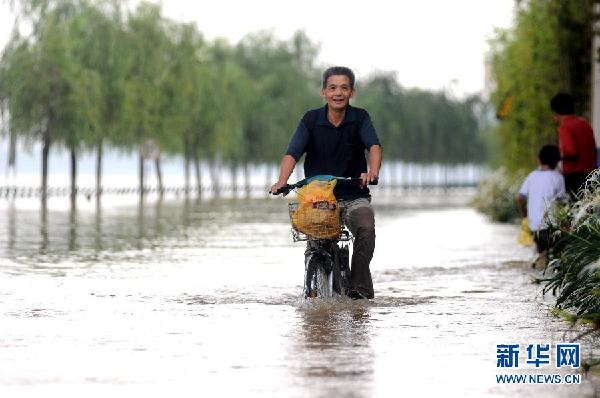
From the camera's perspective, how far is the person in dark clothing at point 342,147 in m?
11.8

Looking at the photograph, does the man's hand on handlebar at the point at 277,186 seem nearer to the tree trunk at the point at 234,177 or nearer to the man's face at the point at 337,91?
the man's face at the point at 337,91

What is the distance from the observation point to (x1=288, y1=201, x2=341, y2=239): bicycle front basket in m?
11.2

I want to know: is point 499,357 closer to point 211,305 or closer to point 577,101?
point 211,305

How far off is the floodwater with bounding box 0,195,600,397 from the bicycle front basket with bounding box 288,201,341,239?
64 cm

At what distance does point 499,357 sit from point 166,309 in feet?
13.1

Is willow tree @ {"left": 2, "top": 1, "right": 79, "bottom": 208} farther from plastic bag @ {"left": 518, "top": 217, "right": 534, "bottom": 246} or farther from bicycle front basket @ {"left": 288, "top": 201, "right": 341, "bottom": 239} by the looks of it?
bicycle front basket @ {"left": 288, "top": 201, "right": 341, "bottom": 239}

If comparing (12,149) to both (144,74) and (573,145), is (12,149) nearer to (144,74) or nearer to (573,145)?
(144,74)

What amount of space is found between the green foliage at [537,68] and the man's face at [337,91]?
14.0 meters

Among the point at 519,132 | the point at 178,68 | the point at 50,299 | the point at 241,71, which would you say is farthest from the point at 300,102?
the point at 50,299

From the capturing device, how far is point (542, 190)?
52.1 feet

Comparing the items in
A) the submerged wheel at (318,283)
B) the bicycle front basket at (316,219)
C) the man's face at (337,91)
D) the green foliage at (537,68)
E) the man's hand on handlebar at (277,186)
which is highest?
the green foliage at (537,68)

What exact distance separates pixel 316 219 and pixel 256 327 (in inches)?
46.5

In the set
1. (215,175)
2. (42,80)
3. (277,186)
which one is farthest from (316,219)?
(215,175)

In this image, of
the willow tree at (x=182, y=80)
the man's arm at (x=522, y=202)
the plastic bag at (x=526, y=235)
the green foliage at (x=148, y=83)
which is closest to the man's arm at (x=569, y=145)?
the man's arm at (x=522, y=202)
